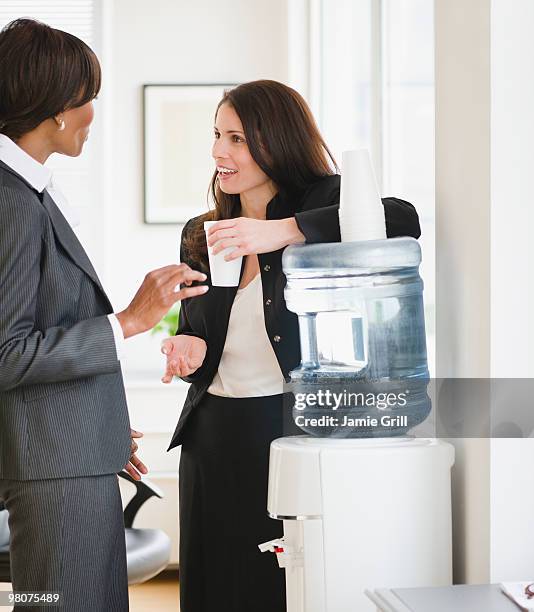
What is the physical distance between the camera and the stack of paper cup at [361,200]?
145 cm

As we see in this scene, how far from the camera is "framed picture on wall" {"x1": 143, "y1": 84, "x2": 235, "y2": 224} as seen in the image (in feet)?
13.4

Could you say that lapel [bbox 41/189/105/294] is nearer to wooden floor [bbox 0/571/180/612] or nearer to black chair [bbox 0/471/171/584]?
black chair [bbox 0/471/171/584]

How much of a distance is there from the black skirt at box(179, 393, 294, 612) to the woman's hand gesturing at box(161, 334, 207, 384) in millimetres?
83

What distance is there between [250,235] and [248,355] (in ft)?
1.12

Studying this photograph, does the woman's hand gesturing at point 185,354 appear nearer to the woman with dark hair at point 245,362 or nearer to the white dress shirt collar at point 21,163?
the woman with dark hair at point 245,362

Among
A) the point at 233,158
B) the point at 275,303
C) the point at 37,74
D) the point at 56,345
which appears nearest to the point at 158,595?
the point at 275,303

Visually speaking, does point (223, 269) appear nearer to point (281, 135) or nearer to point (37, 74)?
point (281, 135)

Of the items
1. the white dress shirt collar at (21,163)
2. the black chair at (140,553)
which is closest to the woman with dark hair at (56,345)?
the white dress shirt collar at (21,163)

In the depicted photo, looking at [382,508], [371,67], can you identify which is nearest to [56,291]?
[382,508]

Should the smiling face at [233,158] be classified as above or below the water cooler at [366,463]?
above

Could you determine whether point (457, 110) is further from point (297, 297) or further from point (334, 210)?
point (297, 297)

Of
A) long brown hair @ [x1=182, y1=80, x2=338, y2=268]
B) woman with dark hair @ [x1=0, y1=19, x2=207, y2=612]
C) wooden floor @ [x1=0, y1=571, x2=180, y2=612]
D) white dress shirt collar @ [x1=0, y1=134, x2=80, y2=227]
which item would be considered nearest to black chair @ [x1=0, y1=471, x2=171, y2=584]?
wooden floor @ [x1=0, y1=571, x2=180, y2=612]

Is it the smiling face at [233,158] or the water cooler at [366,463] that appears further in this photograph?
the smiling face at [233,158]

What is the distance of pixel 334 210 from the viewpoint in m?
1.58
